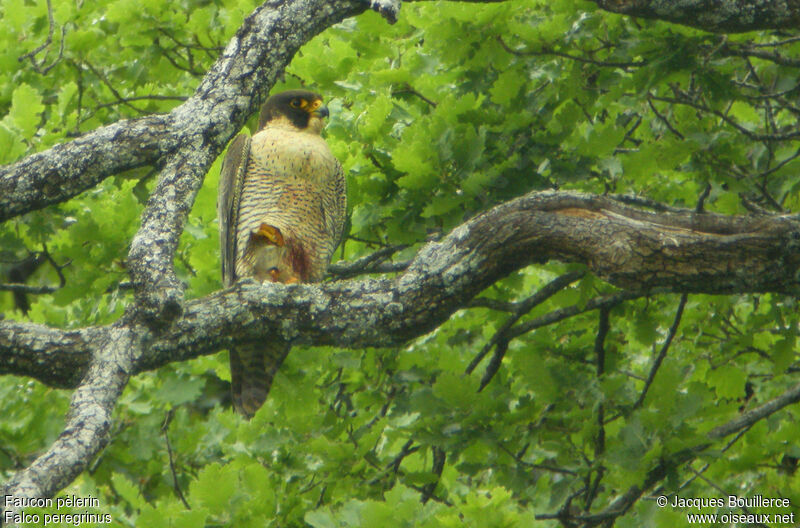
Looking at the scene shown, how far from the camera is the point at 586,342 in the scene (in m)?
4.99

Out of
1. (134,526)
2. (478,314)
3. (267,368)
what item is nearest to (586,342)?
(478,314)

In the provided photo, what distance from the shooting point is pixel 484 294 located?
5398 mm

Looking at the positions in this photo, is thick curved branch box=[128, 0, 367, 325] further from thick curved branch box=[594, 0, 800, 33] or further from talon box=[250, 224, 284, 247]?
talon box=[250, 224, 284, 247]

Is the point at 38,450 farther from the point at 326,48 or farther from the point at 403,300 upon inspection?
the point at 403,300

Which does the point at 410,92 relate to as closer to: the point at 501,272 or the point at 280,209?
the point at 280,209

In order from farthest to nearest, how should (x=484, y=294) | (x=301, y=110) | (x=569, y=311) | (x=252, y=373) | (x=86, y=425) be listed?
(x=301, y=110), (x=484, y=294), (x=252, y=373), (x=569, y=311), (x=86, y=425)

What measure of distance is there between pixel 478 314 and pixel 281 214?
136 cm

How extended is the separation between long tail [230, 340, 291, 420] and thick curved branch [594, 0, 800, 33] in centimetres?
248

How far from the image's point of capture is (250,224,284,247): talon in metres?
5.73

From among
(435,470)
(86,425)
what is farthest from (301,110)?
(86,425)

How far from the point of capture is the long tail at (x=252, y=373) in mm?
5059

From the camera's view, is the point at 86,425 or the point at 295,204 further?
the point at 295,204

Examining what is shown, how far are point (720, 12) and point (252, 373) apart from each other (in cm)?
302

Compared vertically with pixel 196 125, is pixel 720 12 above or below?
above
